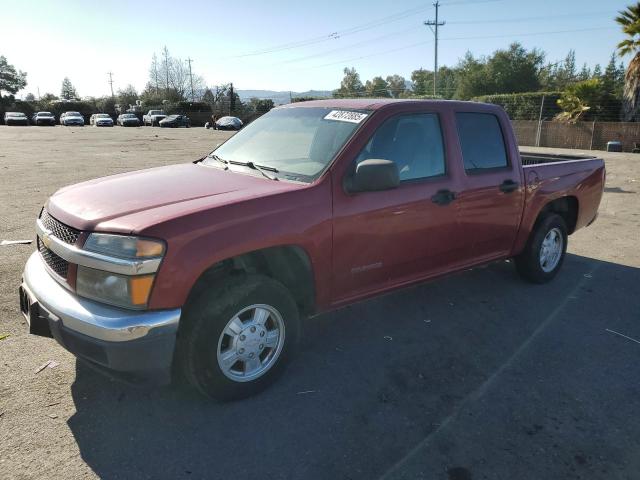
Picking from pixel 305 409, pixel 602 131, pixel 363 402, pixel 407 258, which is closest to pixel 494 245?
pixel 407 258

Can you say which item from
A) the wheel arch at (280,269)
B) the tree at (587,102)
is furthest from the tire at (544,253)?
the tree at (587,102)

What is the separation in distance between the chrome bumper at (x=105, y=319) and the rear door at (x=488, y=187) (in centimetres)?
254

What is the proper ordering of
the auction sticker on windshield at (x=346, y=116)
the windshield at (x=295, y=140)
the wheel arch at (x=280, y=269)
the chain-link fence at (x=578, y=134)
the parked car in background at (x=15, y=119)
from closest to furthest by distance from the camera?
the wheel arch at (x=280, y=269) → the windshield at (x=295, y=140) → the auction sticker on windshield at (x=346, y=116) → the chain-link fence at (x=578, y=134) → the parked car in background at (x=15, y=119)

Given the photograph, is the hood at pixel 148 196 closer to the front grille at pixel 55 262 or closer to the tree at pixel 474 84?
the front grille at pixel 55 262

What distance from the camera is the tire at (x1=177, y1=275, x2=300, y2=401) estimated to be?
113 inches

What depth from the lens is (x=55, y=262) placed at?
3031mm

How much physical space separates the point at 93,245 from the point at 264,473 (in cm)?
151

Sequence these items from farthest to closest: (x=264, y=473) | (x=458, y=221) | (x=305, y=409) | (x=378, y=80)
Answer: (x=378, y=80), (x=458, y=221), (x=305, y=409), (x=264, y=473)

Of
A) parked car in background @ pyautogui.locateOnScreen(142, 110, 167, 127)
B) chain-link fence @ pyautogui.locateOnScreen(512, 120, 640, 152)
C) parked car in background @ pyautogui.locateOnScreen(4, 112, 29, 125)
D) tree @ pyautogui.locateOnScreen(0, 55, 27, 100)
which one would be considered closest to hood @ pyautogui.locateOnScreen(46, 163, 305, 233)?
chain-link fence @ pyautogui.locateOnScreen(512, 120, 640, 152)

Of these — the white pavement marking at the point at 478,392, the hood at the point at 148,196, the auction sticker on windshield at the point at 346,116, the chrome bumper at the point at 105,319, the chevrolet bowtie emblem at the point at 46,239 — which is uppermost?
the auction sticker on windshield at the point at 346,116

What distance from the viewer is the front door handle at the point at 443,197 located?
3862mm

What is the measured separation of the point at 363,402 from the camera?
3.17 metres

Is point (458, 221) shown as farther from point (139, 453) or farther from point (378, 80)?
point (378, 80)

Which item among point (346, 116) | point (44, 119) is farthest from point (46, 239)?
point (44, 119)
